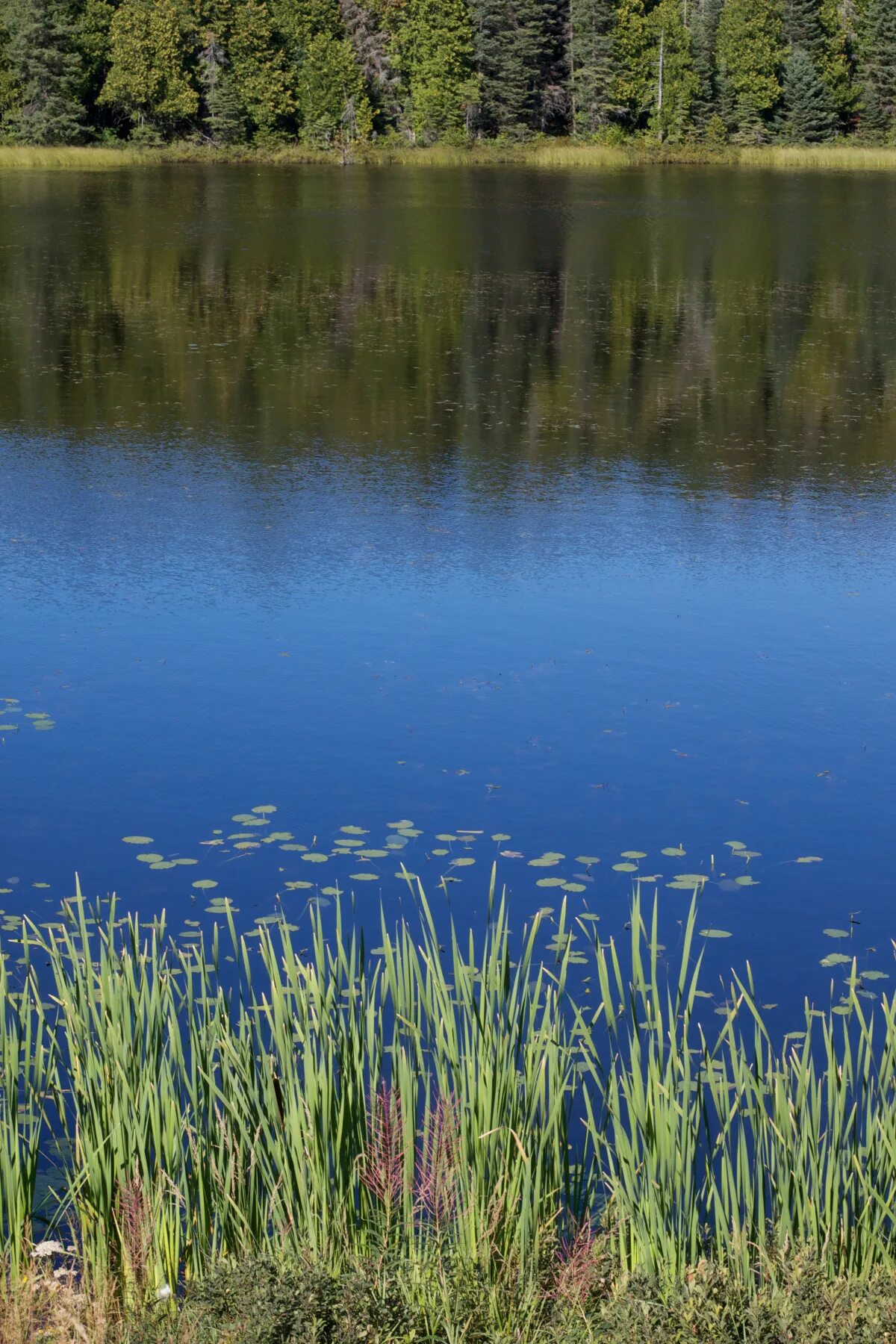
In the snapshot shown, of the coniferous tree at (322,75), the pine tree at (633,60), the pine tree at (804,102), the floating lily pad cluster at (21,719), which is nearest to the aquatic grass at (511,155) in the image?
the coniferous tree at (322,75)

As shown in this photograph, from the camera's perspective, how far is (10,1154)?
129 inches

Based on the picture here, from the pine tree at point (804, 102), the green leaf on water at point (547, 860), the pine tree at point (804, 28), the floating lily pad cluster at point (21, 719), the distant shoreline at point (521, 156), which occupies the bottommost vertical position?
the green leaf on water at point (547, 860)

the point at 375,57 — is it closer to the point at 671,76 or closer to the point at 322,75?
the point at 322,75

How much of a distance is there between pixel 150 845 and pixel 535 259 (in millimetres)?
19784

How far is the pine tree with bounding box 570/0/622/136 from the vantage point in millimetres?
58250

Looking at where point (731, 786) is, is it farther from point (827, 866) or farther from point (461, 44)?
point (461, 44)

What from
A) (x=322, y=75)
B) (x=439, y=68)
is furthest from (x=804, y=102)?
(x=322, y=75)

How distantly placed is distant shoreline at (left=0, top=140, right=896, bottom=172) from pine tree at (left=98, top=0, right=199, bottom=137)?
1.41m

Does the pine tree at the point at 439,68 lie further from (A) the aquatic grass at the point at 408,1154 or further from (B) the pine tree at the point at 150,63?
(A) the aquatic grass at the point at 408,1154

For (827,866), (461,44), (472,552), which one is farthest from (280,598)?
(461,44)

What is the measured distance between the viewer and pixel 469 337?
16.6 meters

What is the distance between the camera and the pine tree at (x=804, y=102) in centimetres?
5828

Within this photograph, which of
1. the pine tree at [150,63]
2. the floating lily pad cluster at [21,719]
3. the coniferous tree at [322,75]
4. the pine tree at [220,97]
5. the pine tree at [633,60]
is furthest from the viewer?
the pine tree at [633,60]

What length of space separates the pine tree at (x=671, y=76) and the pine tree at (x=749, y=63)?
1229 millimetres
